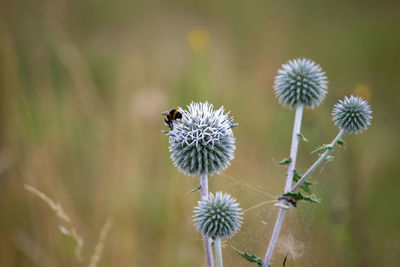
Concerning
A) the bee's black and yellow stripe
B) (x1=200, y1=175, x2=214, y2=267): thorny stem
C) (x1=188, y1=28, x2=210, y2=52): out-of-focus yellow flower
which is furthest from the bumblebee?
(x1=188, y1=28, x2=210, y2=52): out-of-focus yellow flower

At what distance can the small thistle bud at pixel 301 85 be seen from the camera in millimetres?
2230

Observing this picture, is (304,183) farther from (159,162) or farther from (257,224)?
(159,162)

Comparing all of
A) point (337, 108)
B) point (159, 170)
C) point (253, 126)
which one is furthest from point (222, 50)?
point (337, 108)

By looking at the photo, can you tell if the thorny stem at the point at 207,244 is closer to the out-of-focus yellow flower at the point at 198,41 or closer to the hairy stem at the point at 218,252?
the hairy stem at the point at 218,252

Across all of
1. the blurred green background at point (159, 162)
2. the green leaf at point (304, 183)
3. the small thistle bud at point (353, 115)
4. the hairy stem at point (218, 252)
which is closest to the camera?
the hairy stem at point (218, 252)

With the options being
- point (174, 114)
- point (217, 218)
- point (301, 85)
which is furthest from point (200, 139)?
point (301, 85)

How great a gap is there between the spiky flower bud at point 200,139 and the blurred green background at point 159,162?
0.81 feet

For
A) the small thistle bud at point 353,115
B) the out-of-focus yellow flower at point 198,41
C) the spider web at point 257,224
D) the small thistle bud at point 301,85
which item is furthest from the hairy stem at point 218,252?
the out-of-focus yellow flower at point 198,41

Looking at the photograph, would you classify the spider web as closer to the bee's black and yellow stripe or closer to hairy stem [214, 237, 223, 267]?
hairy stem [214, 237, 223, 267]

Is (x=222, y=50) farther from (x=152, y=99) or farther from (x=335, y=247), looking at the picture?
(x=335, y=247)

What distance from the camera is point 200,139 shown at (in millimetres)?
1918

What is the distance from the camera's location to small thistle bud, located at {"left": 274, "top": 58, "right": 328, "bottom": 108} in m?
2.23

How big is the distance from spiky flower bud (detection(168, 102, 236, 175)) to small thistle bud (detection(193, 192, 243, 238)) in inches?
6.8

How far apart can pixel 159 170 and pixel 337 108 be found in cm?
289
